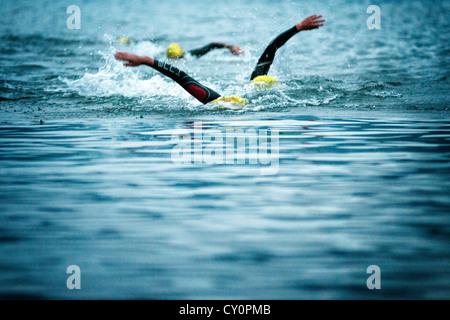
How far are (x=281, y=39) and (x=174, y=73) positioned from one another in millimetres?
2618

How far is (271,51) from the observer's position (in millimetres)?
12695

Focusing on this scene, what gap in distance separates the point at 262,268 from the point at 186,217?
117cm

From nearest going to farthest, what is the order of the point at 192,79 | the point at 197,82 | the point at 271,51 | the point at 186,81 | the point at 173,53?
the point at 186,81 < the point at 192,79 < the point at 197,82 < the point at 271,51 < the point at 173,53

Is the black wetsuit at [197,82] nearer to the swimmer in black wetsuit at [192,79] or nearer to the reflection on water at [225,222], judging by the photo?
the swimmer in black wetsuit at [192,79]

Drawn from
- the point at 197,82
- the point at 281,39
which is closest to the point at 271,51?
the point at 281,39

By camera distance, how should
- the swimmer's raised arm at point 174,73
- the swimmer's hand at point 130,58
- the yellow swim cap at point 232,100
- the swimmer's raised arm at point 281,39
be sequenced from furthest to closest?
1. the yellow swim cap at point 232,100
2. the swimmer's raised arm at point 281,39
3. the swimmer's raised arm at point 174,73
4. the swimmer's hand at point 130,58

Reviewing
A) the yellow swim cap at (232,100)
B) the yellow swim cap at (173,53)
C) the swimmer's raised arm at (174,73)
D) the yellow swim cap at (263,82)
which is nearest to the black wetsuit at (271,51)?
the yellow swim cap at (263,82)

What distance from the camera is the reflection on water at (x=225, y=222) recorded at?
4000 mm

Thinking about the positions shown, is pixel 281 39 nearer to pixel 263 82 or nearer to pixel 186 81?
pixel 263 82

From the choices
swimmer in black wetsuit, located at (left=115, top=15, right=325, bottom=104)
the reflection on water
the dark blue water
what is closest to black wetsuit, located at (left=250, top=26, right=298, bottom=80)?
swimmer in black wetsuit, located at (left=115, top=15, right=325, bottom=104)

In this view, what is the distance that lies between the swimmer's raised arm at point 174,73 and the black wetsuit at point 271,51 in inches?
60.3

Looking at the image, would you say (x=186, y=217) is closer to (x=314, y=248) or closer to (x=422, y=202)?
(x=314, y=248)

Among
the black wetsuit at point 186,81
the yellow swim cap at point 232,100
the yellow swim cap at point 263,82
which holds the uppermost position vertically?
the yellow swim cap at point 263,82

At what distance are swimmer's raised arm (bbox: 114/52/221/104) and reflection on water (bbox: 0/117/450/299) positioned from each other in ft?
6.24
